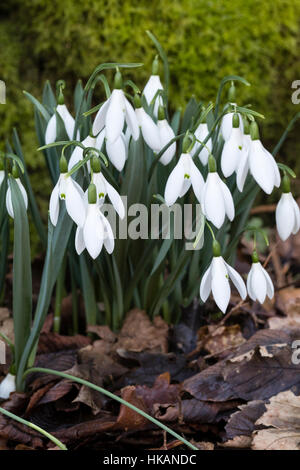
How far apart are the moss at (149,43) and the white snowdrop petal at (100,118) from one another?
94 cm

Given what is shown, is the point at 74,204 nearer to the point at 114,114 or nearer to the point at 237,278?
the point at 114,114

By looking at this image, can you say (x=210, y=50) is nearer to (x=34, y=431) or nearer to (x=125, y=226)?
(x=125, y=226)

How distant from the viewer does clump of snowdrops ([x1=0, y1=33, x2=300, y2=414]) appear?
48.0 inches

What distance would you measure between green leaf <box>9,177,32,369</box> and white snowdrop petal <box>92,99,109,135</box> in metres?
0.22

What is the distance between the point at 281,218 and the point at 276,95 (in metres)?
1.15

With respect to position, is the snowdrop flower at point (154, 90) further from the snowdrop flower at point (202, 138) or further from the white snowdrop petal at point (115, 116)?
Result: the white snowdrop petal at point (115, 116)

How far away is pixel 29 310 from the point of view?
1.40 metres

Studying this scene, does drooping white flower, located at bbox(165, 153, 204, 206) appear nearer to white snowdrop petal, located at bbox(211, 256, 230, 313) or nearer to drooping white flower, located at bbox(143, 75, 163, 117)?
white snowdrop petal, located at bbox(211, 256, 230, 313)

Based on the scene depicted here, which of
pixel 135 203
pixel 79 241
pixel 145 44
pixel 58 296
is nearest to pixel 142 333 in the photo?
pixel 58 296

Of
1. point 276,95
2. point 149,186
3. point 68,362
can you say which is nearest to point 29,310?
point 68,362

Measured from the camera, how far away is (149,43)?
215 cm

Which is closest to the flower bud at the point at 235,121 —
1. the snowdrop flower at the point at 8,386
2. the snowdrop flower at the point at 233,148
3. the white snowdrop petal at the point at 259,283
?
the snowdrop flower at the point at 233,148

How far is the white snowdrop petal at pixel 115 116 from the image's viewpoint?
4.03 feet

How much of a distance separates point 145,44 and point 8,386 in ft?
4.31
